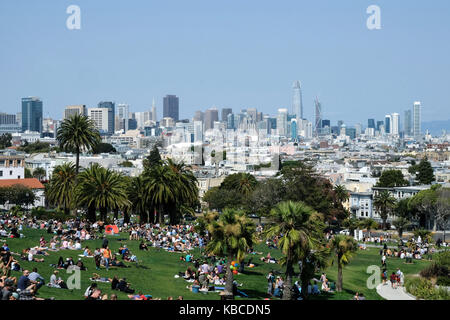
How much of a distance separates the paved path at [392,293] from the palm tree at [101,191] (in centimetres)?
2135

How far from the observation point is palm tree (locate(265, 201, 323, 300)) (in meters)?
24.7

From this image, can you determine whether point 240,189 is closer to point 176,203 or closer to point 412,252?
point 176,203

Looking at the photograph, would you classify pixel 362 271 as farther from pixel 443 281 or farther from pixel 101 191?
pixel 101 191

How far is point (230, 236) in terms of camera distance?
25359 mm

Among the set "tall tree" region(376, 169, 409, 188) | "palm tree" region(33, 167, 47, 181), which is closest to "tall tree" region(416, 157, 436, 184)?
"tall tree" region(376, 169, 409, 188)

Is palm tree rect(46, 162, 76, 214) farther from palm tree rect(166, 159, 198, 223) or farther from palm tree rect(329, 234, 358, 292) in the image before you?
palm tree rect(329, 234, 358, 292)

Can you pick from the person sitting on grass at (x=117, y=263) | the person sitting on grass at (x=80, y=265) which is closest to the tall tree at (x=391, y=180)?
the person sitting on grass at (x=117, y=263)

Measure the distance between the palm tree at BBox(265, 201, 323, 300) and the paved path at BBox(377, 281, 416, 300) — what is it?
21.3ft

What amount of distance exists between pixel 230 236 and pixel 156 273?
5.33 meters

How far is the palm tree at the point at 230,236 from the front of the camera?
82.9 feet

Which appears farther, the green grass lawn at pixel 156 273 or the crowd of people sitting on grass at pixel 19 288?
the green grass lawn at pixel 156 273

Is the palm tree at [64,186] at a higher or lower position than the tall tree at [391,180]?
higher

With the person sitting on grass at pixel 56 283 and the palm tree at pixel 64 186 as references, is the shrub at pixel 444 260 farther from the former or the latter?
the palm tree at pixel 64 186
